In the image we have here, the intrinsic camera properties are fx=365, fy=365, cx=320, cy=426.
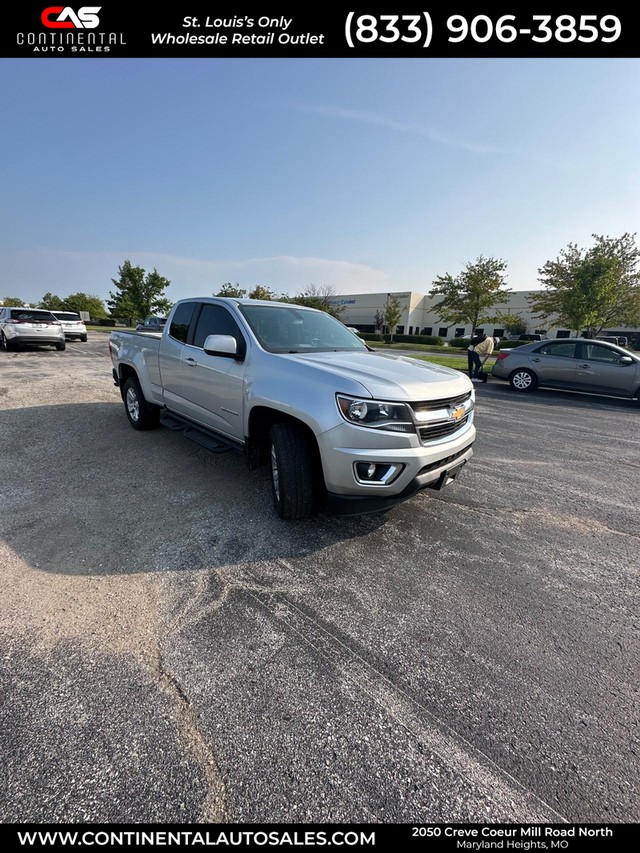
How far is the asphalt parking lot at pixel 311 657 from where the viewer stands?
53.5 inches

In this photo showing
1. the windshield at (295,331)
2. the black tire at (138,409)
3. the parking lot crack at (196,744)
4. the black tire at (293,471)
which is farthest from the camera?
the black tire at (138,409)

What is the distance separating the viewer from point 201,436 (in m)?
4.00

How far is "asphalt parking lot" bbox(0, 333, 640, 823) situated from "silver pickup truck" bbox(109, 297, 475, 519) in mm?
553

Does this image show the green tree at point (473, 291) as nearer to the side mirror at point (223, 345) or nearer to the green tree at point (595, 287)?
the green tree at point (595, 287)

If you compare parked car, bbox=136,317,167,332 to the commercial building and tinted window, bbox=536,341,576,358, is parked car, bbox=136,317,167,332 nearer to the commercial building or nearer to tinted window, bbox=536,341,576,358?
tinted window, bbox=536,341,576,358

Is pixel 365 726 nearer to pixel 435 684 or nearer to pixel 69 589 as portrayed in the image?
pixel 435 684

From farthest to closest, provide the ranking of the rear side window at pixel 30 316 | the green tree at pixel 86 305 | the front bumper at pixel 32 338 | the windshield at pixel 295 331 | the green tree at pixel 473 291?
the green tree at pixel 86 305 < the green tree at pixel 473 291 < the rear side window at pixel 30 316 < the front bumper at pixel 32 338 < the windshield at pixel 295 331

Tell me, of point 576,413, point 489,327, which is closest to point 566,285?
point 576,413

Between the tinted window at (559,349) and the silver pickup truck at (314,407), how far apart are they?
8420mm

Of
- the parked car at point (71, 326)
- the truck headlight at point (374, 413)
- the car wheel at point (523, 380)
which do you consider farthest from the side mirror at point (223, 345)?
the parked car at point (71, 326)

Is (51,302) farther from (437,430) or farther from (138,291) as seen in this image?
(437,430)

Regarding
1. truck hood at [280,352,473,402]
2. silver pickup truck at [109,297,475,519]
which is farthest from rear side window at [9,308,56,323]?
truck hood at [280,352,473,402]

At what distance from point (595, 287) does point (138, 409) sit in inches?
884
